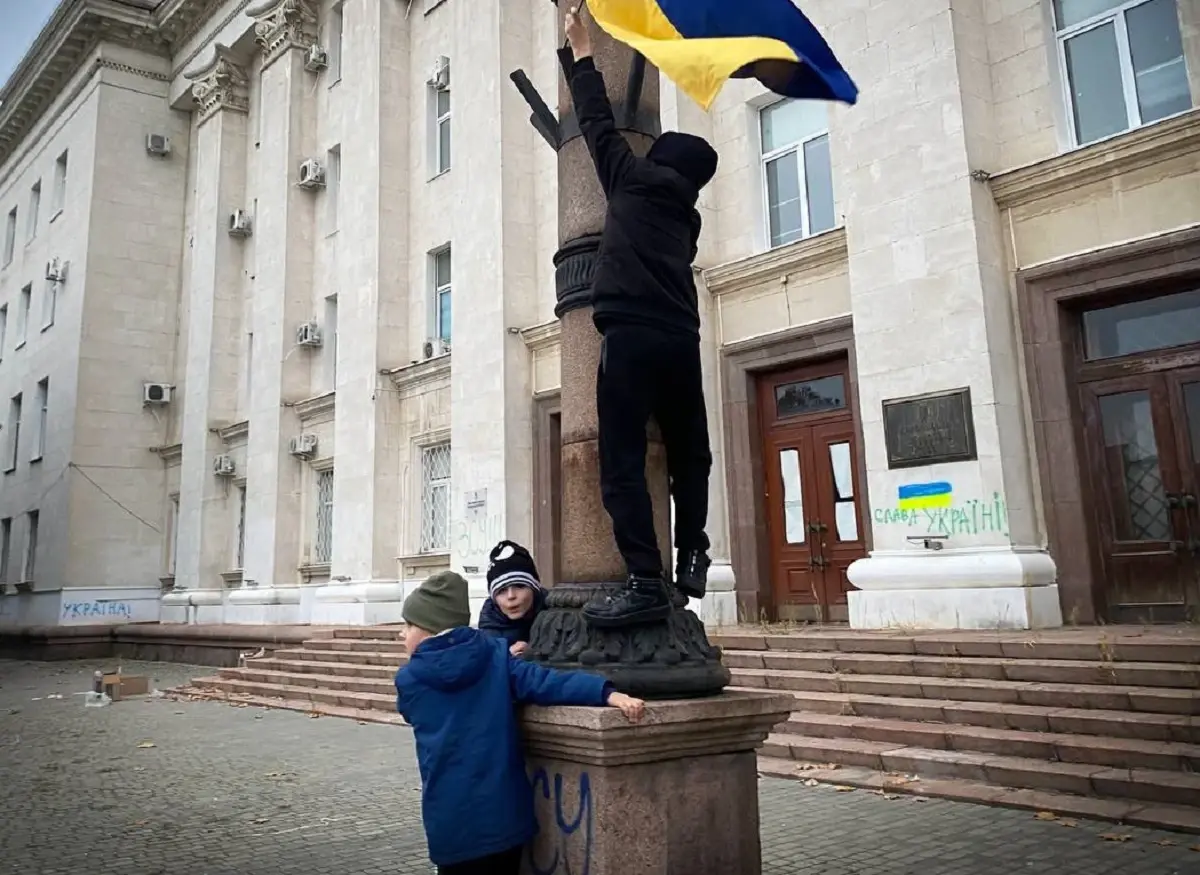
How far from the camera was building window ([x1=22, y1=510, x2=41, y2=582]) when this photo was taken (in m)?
26.5

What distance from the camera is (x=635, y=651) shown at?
11.7 feet

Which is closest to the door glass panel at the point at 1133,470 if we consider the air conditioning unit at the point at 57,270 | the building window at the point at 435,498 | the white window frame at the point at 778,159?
the white window frame at the point at 778,159

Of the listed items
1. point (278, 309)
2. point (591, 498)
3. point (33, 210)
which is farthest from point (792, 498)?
point (33, 210)

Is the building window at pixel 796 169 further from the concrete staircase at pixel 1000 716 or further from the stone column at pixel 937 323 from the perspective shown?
the concrete staircase at pixel 1000 716

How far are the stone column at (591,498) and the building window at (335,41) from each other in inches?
747

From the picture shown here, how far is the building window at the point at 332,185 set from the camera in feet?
69.3

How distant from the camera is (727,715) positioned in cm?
351

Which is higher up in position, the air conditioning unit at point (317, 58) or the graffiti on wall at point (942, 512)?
the air conditioning unit at point (317, 58)

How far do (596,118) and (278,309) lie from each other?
61.3 ft

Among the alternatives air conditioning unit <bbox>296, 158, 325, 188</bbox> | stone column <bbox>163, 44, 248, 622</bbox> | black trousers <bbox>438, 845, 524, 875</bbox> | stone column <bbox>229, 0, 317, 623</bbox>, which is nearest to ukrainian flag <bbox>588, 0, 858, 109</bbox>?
black trousers <bbox>438, 845, 524, 875</bbox>

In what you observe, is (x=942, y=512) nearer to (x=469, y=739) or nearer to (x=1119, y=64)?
(x=1119, y=64)

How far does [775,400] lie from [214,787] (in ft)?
25.9

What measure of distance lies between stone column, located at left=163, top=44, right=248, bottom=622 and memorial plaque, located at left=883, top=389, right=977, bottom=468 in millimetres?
16824

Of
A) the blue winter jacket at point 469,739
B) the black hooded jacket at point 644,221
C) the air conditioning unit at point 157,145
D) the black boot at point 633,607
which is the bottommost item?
the blue winter jacket at point 469,739
